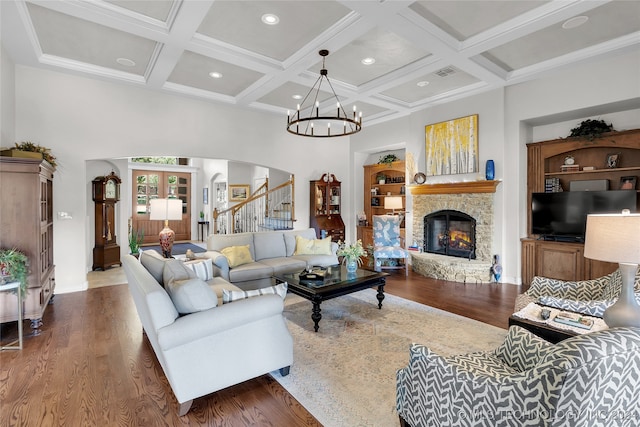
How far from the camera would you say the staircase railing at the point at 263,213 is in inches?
344

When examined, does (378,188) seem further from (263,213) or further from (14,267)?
(14,267)

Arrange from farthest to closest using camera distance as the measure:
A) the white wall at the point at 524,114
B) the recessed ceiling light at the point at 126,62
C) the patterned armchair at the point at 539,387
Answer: the recessed ceiling light at the point at 126,62 → the white wall at the point at 524,114 → the patterned armchair at the point at 539,387

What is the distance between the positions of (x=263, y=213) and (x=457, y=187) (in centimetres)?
574

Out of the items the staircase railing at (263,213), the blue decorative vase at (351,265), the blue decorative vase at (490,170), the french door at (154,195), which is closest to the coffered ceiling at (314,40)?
the blue decorative vase at (490,170)

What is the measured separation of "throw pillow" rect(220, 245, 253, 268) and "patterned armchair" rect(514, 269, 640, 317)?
3.59m

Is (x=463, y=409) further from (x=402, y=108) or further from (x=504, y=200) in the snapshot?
(x=402, y=108)

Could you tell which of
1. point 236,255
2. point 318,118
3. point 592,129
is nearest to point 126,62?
point 318,118

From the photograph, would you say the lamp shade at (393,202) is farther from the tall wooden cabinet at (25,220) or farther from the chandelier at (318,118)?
the tall wooden cabinet at (25,220)

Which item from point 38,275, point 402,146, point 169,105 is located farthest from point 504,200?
point 38,275

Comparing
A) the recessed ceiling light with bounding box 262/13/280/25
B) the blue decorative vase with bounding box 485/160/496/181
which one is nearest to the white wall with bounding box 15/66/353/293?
the recessed ceiling light with bounding box 262/13/280/25

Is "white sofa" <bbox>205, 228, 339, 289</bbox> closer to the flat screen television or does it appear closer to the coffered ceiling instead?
the coffered ceiling

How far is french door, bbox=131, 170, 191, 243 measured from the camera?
11.0m

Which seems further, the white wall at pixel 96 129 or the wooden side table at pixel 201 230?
the wooden side table at pixel 201 230

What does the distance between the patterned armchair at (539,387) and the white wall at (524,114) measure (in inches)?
178
